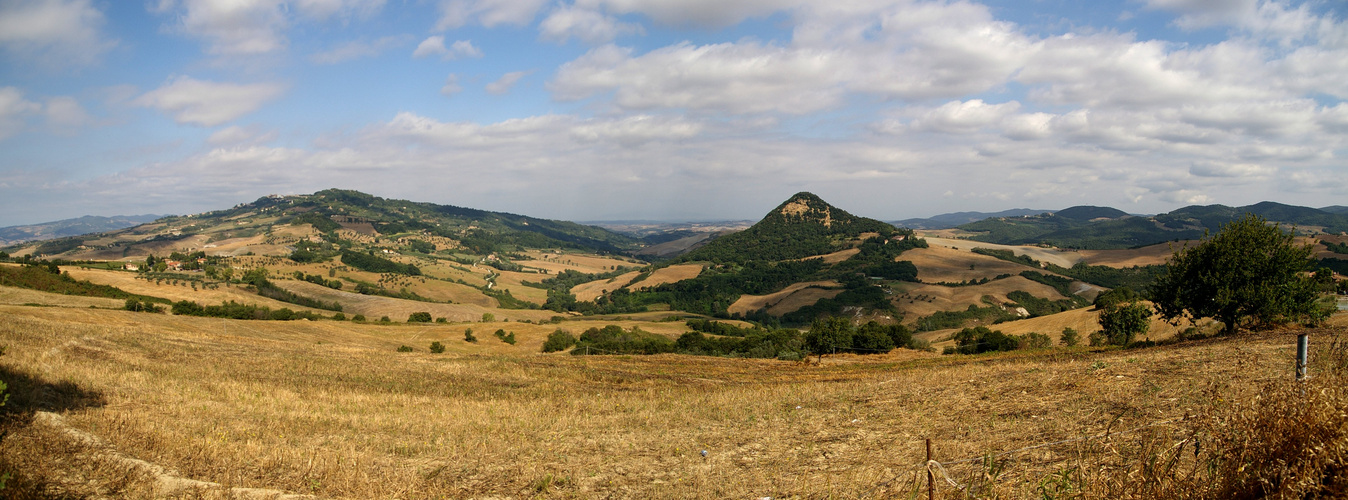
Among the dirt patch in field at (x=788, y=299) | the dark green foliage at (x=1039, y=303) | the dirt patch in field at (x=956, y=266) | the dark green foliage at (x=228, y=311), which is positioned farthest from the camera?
the dirt patch in field at (x=956, y=266)

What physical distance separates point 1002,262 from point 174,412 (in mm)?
183127

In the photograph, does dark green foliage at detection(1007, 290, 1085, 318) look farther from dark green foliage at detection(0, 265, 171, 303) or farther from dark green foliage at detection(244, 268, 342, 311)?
dark green foliage at detection(0, 265, 171, 303)

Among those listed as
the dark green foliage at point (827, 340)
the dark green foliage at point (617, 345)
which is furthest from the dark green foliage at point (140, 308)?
the dark green foliage at point (827, 340)

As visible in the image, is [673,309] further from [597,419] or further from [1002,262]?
[597,419]

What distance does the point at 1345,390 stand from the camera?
5.50m

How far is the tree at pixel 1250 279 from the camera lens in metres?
29.7

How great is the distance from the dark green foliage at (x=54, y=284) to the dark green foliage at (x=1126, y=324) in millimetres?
109262

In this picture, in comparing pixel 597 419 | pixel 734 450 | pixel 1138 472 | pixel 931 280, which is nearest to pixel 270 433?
pixel 597 419

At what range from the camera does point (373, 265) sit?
620ft

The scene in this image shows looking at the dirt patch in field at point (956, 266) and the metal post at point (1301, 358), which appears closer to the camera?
the metal post at point (1301, 358)

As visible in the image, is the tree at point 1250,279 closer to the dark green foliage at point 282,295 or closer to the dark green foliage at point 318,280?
the dark green foliage at point 282,295

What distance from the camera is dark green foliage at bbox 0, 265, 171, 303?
80.2m

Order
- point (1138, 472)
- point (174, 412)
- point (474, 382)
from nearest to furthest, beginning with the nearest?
point (1138, 472)
point (174, 412)
point (474, 382)

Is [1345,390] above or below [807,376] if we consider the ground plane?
above
